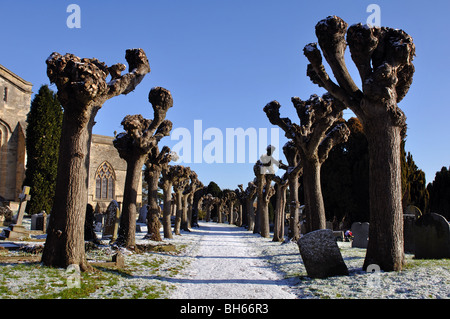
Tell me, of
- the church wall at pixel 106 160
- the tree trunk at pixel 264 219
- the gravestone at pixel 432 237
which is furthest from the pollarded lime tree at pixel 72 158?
the church wall at pixel 106 160

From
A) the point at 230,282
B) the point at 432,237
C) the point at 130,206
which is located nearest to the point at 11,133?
the point at 130,206

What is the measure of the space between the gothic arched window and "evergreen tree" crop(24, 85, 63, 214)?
1345 cm

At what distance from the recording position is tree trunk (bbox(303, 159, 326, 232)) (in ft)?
44.0

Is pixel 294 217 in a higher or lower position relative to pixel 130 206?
lower

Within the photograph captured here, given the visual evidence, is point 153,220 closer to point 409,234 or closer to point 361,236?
point 361,236

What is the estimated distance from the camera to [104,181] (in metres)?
43.0

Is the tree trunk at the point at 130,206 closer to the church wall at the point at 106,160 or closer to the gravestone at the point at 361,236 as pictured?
the gravestone at the point at 361,236

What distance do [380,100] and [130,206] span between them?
377 inches

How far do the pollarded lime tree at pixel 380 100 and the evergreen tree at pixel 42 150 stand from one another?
23.2 m

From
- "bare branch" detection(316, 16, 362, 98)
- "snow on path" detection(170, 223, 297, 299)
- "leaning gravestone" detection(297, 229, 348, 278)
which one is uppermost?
"bare branch" detection(316, 16, 362, 98)

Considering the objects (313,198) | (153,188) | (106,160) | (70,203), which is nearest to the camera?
(70,203)

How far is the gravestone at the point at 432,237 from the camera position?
10234mm

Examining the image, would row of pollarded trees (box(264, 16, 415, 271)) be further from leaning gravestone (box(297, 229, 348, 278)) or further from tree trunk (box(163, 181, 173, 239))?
A: tree trunk (box(163, 181, 173, 239))
